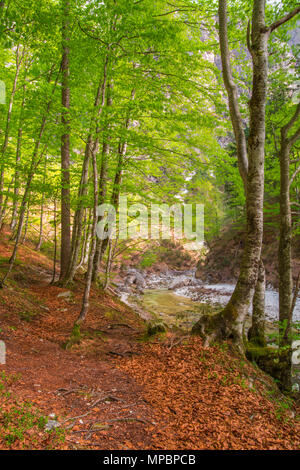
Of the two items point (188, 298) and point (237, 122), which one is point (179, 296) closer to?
point (188, 298)

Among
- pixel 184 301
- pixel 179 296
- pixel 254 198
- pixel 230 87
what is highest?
pixel 230 87

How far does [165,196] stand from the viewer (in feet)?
35.4

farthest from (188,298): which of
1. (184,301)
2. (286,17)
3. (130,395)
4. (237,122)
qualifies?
(286,17)

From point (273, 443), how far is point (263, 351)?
3.06 metres

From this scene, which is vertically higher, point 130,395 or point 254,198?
point 254,198

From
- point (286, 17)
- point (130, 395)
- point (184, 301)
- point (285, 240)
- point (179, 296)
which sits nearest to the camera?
point (130, 395)

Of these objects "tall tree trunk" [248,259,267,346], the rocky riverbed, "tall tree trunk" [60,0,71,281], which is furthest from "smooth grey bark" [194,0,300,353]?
the rocky riverbed

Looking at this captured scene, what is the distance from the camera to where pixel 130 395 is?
14.1 ft

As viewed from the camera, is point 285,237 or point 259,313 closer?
point 285,237

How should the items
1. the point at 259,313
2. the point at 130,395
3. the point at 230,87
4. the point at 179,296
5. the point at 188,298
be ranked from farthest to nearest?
1. the point at 179,296
2. the point at 188,298
3. the point at 259,313
4. the point at 230,87
5. the point at 130,395

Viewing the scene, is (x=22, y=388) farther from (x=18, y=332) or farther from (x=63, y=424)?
(x=18, y=332)

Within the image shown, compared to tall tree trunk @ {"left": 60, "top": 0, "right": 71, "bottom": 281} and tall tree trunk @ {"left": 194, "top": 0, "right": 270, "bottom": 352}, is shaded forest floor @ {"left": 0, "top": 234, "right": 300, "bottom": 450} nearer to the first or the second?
tall tree trunk @ {"left": 194, "top": 0, "right": 270, "bottom": 352}

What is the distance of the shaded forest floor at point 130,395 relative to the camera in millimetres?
3141

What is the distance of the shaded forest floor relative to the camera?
3141 mm
